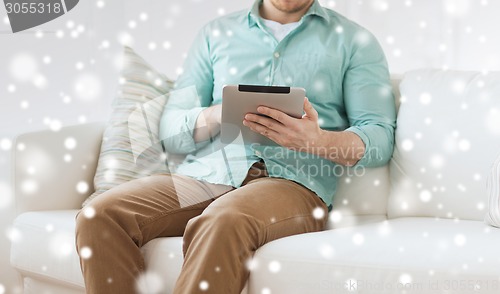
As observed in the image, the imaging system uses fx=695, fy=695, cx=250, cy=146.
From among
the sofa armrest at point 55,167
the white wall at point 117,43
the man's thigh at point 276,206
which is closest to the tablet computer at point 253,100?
the man's thigh at point 276,206

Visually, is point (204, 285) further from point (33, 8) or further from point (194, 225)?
point (33, 8)

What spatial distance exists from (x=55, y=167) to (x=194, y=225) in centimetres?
58

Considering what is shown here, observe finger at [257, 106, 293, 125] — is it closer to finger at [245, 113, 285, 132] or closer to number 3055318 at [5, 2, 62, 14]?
finger at [245, 113, 285, 132]

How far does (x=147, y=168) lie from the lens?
6.07ft

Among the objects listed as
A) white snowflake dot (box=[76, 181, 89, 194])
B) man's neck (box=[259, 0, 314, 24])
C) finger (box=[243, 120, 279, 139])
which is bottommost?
white snowflake dot (box=[76, 181, 89, 194])

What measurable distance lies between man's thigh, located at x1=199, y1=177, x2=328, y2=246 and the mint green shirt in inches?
2.2

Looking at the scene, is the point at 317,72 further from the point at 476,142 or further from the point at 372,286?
the point at 372,286

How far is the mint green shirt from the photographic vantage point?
5.56 feet

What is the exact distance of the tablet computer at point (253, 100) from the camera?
57.3 inches

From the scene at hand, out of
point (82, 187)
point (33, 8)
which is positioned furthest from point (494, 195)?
point (33, 8)

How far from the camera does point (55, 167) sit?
1.82 metres

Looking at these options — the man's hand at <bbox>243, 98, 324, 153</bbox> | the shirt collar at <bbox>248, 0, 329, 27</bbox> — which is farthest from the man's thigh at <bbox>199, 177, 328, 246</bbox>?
the shirt collar at <bbox>248, 0, 329, 27</bbox>

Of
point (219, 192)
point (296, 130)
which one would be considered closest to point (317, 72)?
point (296, 130)

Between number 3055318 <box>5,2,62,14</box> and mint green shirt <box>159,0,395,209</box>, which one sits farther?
number 3055318 <box>5,2,62,14</box>
